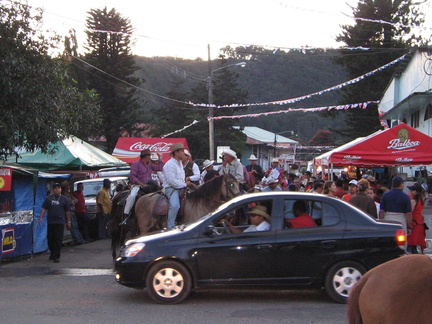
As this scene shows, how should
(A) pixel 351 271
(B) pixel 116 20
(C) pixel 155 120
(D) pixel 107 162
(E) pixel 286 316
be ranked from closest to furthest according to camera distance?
(E) pixel 286 316 → (A) pixel 351 271 → (D) pixel 107 162 → (B) pixel 116 20 → (C) pixel 155 120

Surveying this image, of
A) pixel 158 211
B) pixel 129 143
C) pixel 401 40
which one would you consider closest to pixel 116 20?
pixel 129 143

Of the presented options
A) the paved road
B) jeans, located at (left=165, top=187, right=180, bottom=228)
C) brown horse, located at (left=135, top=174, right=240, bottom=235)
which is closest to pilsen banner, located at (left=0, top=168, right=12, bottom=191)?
the paved road

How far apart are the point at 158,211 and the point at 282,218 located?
361cm

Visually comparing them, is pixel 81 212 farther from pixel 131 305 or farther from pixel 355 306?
pixel 355 306

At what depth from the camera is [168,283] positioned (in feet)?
27.7

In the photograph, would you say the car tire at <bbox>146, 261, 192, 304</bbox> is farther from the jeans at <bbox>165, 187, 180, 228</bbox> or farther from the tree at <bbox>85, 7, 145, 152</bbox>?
the tree at <bbox>85, 7, 145, 152</bbox>

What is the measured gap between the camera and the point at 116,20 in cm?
4791

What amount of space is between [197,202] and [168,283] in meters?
2.92

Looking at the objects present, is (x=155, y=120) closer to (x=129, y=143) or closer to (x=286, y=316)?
(x=129, y=143)

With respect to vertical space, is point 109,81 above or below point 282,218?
above

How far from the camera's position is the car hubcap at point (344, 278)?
839 cm

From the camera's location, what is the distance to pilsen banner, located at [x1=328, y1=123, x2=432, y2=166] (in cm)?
1443

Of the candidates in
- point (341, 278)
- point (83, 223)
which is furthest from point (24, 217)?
point (341, 278)

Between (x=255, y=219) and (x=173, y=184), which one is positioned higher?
(x=173, y=184)
